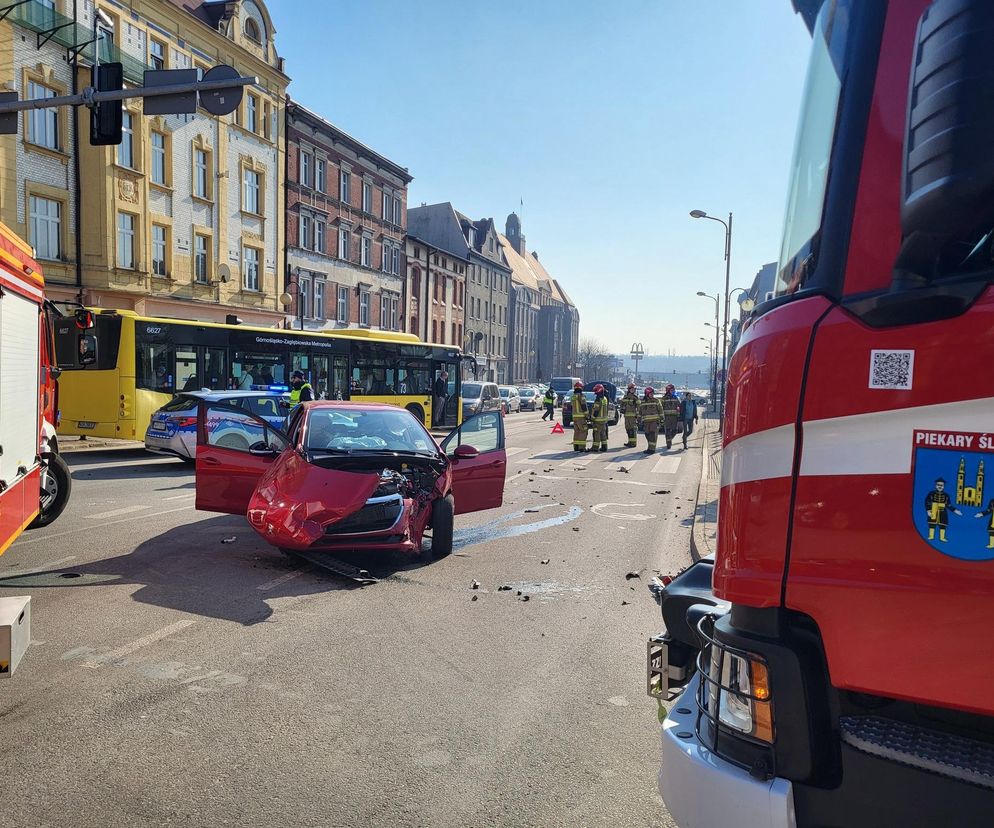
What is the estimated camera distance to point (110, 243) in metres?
25.9

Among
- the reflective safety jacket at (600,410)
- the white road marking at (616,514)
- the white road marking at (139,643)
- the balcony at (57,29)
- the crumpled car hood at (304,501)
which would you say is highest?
the balcony at (57,29)

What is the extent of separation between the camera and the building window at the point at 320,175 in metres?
39.9

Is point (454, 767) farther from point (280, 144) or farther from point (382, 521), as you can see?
point (280, 144)

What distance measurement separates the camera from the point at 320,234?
40.8 meters

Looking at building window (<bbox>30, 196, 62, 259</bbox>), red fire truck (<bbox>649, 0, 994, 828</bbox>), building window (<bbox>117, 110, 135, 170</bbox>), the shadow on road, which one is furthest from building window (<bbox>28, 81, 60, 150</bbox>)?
red fire truck (<bbox>649, 0, 994, 828</bbox>)

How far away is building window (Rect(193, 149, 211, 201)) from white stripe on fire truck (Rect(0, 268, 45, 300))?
85.0 ft

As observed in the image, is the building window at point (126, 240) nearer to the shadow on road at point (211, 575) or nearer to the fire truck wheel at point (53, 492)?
the fire truck wheel at point (53, 492)

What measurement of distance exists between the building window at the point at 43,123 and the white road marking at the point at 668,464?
809 inches

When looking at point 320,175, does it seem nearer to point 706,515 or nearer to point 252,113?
point 252,113

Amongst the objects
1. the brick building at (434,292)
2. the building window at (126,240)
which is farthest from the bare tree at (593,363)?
the building window at (126,240)

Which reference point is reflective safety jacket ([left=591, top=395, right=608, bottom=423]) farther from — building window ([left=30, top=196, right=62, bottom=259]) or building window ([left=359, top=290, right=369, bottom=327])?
building window ([left=359, top=290, right=369, bottom=327])

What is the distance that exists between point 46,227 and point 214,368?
10.3m

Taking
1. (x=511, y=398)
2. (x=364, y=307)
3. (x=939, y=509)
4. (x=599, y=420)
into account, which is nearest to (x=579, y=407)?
(x=599, y=420)

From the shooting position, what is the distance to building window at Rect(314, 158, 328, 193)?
131ft
